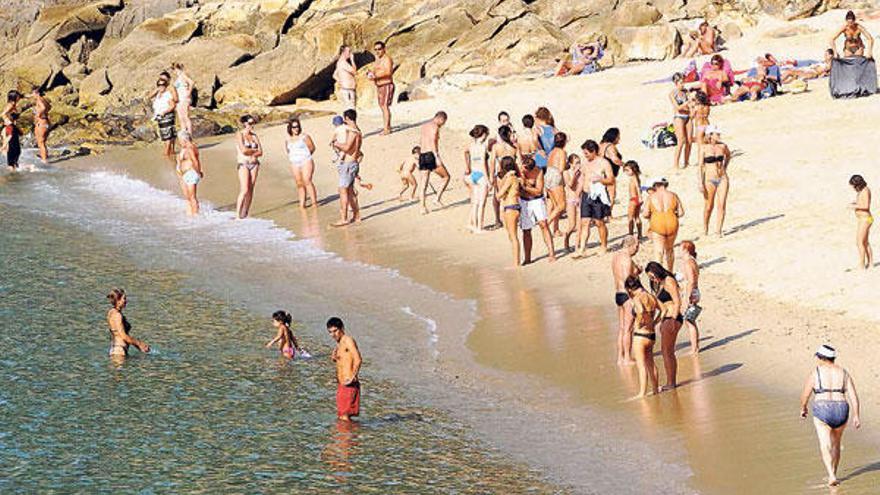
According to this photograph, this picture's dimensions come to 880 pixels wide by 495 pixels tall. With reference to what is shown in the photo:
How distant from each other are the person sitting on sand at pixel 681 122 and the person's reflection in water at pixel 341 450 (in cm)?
1124

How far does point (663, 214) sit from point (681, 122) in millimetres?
6000

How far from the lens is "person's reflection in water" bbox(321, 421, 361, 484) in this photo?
13312mm

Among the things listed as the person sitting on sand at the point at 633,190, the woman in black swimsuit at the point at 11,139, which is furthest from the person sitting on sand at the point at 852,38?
the woman in black swimsuit at the point at 11,139

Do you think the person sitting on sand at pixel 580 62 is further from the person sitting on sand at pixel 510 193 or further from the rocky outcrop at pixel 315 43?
the person sitting on sand at pixel 510 193

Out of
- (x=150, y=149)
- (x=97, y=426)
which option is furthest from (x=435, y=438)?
(x=150, y=149)

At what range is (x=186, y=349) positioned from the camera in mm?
17875

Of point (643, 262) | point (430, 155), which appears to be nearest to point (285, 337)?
point (643, 262)

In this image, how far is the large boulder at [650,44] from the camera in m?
37.0

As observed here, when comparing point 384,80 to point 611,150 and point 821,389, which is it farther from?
point 821,389

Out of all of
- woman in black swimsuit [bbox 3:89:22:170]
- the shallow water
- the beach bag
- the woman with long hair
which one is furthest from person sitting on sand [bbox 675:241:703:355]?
woman in black swimsuit [bbox 3:89:22:170]

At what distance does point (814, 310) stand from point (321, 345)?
18.2 ft

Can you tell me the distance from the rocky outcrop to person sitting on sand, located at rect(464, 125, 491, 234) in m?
13.8

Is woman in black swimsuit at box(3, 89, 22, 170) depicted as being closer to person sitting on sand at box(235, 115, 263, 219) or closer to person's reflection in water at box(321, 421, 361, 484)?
person sitting on sand at box(235, 115, 263, 219)

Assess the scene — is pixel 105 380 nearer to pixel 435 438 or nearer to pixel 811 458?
pixel 435 438
